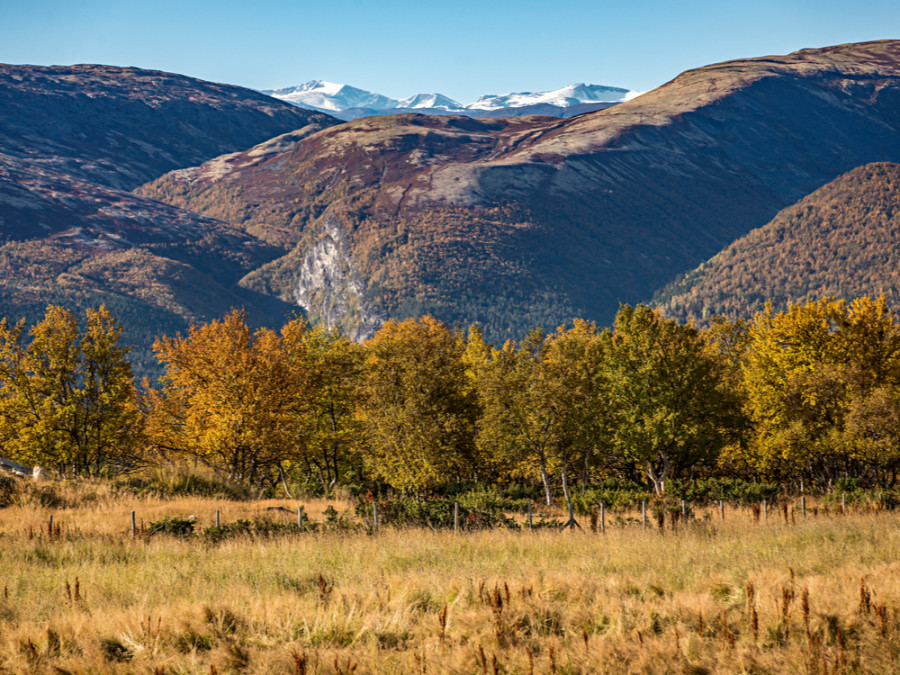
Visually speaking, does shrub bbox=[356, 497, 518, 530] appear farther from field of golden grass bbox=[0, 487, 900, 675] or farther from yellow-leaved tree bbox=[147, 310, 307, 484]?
yellow-leaved tree bbox=[147, 310, 307, 484]

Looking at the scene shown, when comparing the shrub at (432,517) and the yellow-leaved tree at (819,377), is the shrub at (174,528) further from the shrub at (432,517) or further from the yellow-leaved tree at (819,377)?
the yellow-leaved tree at (819,377)

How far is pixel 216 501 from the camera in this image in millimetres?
25312

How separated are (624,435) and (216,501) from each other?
90.9 feet

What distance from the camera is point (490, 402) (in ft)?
138

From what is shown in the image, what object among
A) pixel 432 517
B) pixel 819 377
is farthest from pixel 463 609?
pixel 819 377

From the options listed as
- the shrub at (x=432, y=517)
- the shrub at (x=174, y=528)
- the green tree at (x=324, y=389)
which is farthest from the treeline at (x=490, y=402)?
the shrub at (x=174, y=528)

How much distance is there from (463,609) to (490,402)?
32.9 metres

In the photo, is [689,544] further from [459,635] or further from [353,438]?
[353,438]

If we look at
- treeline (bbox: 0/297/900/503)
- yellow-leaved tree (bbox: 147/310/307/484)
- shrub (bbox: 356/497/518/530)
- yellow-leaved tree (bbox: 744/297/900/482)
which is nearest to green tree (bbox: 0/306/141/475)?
treeline (bbox: 0/297/900/503)

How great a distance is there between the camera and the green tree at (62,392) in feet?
143

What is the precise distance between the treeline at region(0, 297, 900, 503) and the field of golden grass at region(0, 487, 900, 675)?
26509 mm

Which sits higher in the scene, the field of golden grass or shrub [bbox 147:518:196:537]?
the field of golden grass

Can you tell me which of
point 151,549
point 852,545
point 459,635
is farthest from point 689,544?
point 151,549

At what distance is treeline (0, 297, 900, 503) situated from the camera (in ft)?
133
